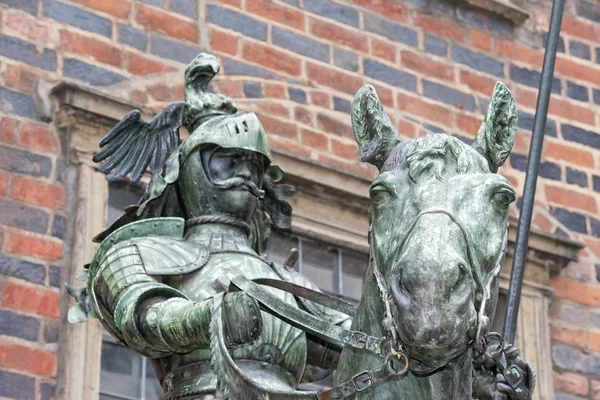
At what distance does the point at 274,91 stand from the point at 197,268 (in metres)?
4.31

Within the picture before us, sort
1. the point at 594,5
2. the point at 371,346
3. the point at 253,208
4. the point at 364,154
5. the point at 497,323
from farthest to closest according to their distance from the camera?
the point at 594,5, the point at 497,323, the point at 253,208, the point at 364,154, the point at 371,346

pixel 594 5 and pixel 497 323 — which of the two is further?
pixel 594 5

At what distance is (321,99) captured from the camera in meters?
10.2

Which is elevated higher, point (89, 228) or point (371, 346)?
point (89, 228)

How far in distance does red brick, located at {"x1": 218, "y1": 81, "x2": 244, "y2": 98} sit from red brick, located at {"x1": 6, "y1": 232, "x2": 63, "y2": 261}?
1.35 meters

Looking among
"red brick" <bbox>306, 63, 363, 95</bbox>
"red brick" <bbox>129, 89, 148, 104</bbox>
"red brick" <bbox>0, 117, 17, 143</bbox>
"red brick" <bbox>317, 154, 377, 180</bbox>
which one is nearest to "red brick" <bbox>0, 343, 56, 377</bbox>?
"red brick" <bbox>0, 117, 17, 143</bbox>

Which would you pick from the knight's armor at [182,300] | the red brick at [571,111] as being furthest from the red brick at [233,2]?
the knight's armor at [182,300]

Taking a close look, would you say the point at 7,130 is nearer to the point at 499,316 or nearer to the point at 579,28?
the point at 499,316

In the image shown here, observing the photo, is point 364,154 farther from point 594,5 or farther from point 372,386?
point 594,5

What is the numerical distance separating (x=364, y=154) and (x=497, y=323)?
17.7ft

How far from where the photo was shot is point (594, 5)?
38.9 feet

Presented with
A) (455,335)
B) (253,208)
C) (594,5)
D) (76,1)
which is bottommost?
(455,335)

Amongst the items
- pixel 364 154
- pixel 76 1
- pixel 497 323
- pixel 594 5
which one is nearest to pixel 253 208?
pixel 364 154

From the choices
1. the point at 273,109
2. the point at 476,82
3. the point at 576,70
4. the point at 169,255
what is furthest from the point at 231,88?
the point at 169,255
